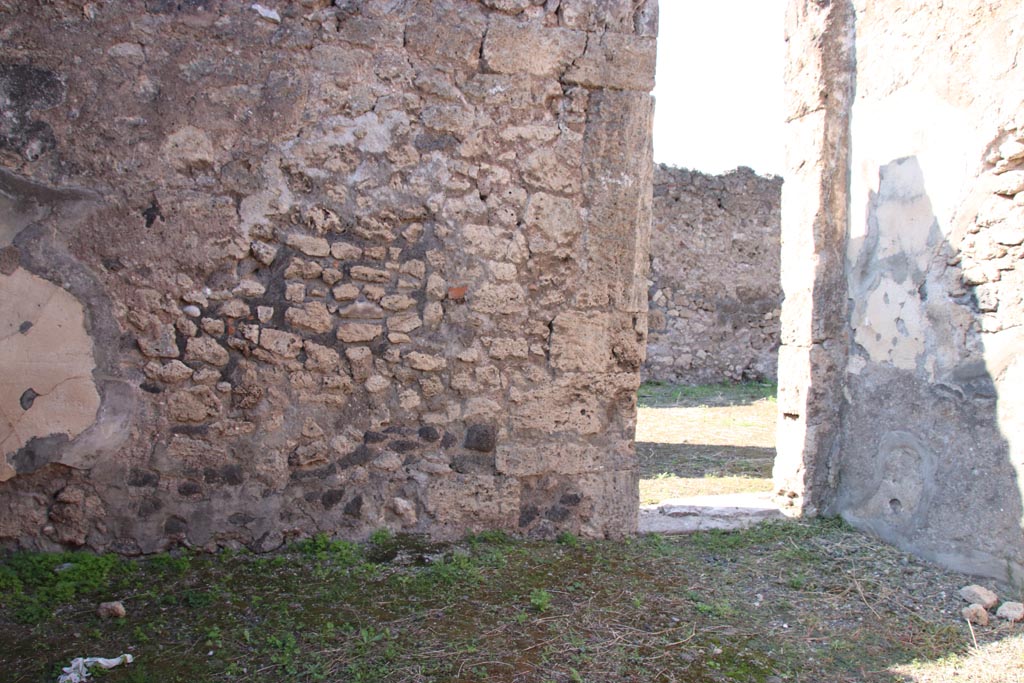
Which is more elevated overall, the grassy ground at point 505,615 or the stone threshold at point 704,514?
the stone threshold at point 704,514

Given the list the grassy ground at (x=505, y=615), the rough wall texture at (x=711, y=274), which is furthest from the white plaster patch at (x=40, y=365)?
the rough wall texture at (x=711, y=274)

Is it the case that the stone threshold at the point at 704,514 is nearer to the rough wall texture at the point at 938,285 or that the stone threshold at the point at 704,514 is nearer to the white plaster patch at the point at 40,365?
the rough wall texture at the point at 938,285

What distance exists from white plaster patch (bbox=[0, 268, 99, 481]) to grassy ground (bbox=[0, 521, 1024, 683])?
0.55 metres

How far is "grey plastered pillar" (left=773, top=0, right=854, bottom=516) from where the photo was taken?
4359 mm

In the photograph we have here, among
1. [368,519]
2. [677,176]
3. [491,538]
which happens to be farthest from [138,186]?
[677,176]

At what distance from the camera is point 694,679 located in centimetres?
254

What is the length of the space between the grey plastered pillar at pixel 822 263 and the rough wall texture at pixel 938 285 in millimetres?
78

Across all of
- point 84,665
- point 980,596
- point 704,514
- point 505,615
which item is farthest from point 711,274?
point 84,665

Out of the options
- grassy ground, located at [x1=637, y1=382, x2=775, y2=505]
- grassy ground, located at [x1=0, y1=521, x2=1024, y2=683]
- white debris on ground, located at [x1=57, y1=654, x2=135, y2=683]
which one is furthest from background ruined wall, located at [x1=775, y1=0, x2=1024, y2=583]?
white debris on ground, located at [x1=57, y1=654, x2=135, y2=683]

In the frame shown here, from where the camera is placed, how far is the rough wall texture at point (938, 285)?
3.39 meters

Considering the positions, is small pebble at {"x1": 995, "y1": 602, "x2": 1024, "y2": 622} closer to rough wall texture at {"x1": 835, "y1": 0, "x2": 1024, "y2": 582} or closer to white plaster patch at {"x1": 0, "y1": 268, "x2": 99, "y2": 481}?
rough wall texture at {"x1": 835, "y1": 0, "x2": 1024, "y2": 582}

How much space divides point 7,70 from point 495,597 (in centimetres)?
291

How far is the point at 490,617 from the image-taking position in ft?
9.55

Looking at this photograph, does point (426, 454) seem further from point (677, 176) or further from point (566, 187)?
point (677, 176)
